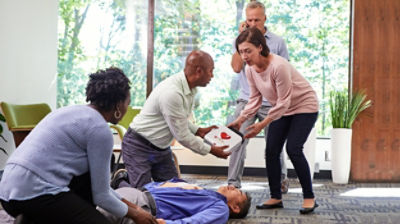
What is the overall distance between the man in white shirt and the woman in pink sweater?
18.3 inches

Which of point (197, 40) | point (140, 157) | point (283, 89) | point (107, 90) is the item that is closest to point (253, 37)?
point (283, 89)

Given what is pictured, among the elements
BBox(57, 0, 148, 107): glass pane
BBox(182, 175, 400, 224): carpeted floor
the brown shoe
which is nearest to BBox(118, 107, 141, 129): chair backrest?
BBox(57, 0, 148, 107): glass pane

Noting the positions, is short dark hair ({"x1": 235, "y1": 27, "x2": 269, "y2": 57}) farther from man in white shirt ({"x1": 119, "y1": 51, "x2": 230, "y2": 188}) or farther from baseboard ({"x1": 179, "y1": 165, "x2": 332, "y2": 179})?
baseboard ({"x1": 179, "y1": 165, "x2": 332, "y2": 179})

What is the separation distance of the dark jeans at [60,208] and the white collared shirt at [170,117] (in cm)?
111

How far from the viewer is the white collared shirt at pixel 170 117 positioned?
10.2ft

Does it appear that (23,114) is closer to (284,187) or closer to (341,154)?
(284,187)

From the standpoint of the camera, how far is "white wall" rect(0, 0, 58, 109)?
5398 millimetres

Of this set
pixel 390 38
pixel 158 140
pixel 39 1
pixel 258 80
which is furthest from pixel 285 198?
pixel 39 1

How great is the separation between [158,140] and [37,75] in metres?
3.19

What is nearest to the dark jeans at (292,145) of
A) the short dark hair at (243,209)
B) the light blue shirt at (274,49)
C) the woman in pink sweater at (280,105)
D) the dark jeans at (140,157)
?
the woman in pink sweater at (280,105)

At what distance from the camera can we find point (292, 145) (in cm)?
358

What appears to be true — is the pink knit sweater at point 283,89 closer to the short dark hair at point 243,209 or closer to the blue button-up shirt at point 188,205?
the short dark hair at point 243,209

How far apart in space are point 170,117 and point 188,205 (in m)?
0.58

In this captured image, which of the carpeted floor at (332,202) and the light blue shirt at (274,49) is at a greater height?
the light blue shirt at (274,49)
